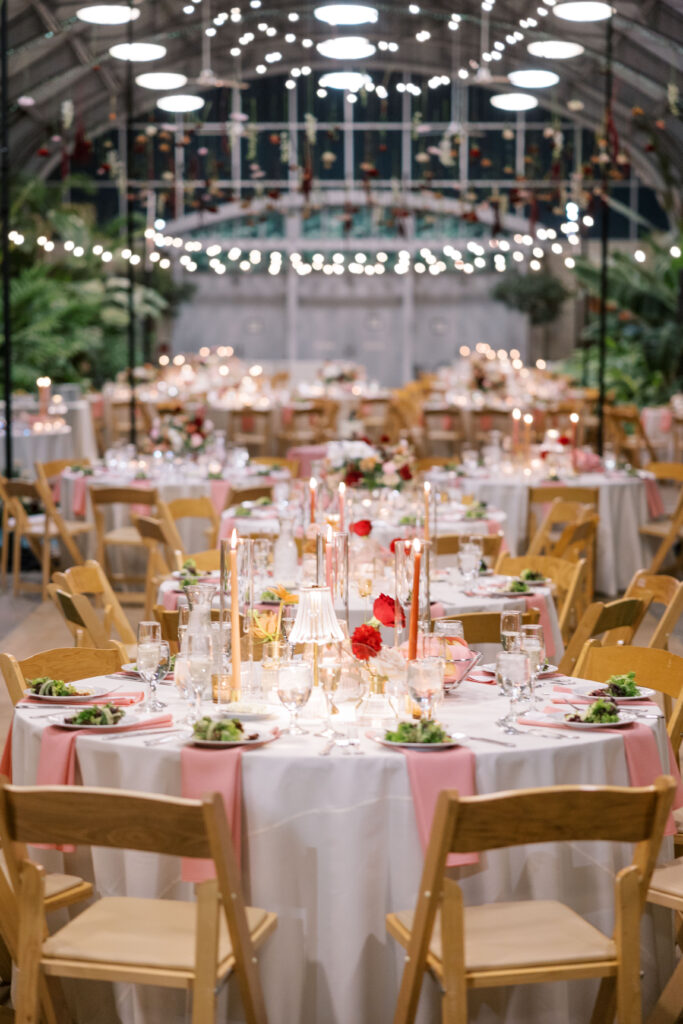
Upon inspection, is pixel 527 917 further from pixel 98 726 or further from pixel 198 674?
pixel 98 726

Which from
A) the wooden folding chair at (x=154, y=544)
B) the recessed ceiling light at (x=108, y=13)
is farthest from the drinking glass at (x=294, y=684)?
the recessed ceiling light at (x=108, y=13)

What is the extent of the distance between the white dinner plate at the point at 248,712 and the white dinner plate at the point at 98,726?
0.74 feet

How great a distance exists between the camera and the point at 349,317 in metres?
24.4

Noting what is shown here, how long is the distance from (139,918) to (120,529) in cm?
616

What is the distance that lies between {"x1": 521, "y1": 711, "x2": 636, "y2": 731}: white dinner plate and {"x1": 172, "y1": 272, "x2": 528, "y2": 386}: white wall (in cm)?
2102

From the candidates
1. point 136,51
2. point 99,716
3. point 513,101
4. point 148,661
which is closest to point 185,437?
point 136,51

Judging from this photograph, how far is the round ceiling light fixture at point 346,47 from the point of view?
34.2ft

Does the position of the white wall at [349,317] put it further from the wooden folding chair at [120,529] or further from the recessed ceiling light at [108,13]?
the wooden folding chair at [120,529]

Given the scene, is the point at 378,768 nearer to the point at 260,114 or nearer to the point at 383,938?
the point at 383,938

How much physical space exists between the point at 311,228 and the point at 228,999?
21.6 m

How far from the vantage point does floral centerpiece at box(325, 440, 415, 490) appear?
7410mm

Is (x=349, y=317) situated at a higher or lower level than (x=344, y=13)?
lower

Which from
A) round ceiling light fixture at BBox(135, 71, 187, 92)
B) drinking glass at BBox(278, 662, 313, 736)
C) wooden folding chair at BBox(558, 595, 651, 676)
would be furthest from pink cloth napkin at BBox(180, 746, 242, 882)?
round ceiling light fixture at BBox(135, 71, 187, 92)

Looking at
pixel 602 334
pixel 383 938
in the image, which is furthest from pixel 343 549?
pixel 602 334
